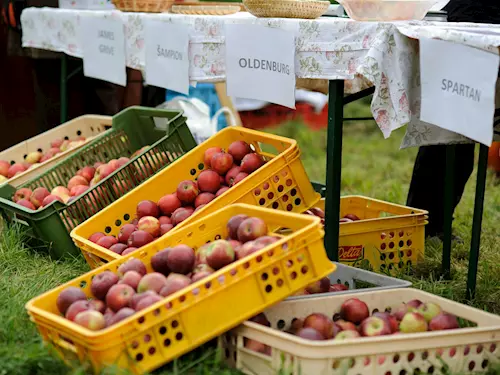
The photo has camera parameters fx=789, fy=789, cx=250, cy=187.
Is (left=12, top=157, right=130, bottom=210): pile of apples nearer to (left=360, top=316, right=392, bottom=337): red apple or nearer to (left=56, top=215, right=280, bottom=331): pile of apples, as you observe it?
(left=56, top=215, right=280, bottom=331): pile of apples

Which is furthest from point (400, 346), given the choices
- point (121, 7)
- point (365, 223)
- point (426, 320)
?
point (121, 7)

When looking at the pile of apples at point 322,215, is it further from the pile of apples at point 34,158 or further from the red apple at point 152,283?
the pile of apples at point 34,158

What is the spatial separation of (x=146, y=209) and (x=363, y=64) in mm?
1062

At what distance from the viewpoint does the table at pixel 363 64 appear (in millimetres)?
2566

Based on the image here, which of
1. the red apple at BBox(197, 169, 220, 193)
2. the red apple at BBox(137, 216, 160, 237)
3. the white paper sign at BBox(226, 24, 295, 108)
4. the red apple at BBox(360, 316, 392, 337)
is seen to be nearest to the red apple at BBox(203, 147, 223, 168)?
the red apple at BBox(197, 169, 220, 193)

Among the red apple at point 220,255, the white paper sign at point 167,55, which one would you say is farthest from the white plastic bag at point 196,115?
the red apple at point 220,255

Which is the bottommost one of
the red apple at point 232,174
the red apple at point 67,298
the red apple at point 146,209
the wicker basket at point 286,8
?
the red apple at point 146,209

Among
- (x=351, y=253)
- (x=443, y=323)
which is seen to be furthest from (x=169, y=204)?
(x=443, y=323)

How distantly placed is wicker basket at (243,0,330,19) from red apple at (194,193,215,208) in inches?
28.8

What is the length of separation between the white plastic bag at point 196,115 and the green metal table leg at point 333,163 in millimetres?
2163

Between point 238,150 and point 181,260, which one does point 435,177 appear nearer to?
point 238,150

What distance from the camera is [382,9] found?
279 cm

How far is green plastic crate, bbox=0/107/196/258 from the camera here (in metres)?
3.31

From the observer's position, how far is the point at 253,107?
697 centimetres
